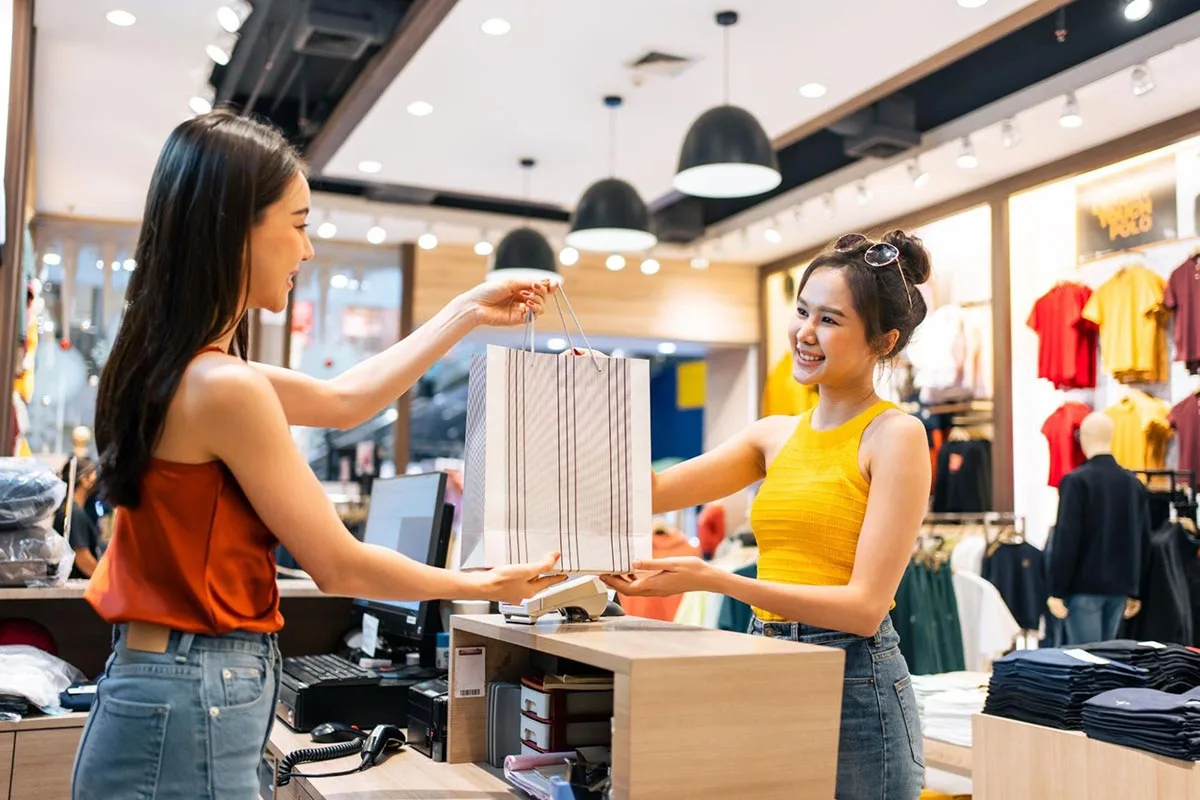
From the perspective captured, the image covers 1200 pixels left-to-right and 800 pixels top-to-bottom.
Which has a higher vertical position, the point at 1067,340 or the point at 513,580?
the point at 1067,340

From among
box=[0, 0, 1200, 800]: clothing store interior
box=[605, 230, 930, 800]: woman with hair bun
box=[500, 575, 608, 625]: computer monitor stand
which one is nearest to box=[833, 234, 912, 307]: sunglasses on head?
box=[605, 230, 930, 800]: woman with hair bun

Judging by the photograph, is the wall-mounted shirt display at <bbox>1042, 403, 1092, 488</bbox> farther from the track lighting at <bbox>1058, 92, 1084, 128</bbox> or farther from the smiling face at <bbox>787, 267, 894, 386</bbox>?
the smiling face at <bbox>787, 267, 894, 386</bbox>

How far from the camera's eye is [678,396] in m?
12.8

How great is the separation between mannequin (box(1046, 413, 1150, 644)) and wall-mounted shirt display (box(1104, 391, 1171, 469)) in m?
0.61

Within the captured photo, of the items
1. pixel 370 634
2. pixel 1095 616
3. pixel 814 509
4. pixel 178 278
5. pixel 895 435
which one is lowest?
pixel 1095 616

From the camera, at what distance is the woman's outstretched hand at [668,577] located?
162 centimetres

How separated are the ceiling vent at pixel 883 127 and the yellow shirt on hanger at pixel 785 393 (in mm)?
2184

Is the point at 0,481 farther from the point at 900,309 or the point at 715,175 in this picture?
the point at 715,175

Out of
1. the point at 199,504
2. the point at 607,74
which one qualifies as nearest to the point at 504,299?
the point at 199,504

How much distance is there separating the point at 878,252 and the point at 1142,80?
409 centimetres

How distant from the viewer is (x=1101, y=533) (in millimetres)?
5398

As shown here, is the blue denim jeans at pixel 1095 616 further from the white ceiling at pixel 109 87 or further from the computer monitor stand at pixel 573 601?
the white ceiling at pixel 109 87

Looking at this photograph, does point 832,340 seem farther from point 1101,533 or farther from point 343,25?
point 343,25

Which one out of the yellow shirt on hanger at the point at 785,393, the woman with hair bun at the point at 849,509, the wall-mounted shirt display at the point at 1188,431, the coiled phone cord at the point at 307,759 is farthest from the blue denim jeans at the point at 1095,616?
the coiled phone cord at the point at 307,759
